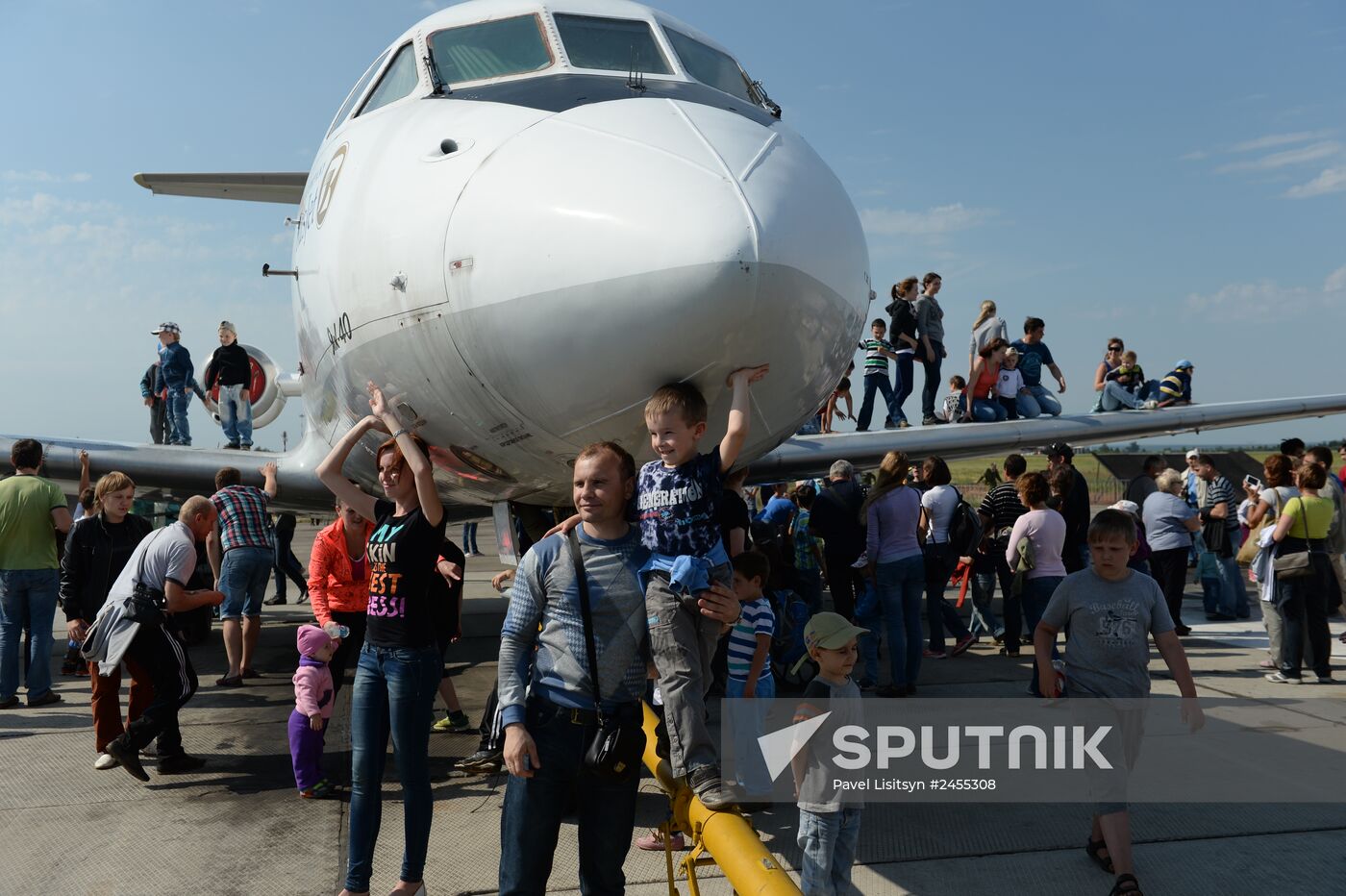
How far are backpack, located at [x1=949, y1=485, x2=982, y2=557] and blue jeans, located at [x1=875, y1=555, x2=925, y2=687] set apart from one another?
1637 millimetres

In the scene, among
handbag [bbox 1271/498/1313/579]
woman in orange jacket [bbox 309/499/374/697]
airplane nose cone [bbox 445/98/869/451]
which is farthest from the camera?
handbag [bbox 1271/498/1313/579]

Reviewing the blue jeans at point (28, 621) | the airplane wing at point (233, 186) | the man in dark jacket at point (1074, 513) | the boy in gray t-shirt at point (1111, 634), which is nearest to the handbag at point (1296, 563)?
the man in dark jacket at point (1074, 513)

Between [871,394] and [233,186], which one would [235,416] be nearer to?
[233,186]

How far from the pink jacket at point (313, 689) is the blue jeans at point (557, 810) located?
8.19 feet

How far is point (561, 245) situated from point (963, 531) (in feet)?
22.6

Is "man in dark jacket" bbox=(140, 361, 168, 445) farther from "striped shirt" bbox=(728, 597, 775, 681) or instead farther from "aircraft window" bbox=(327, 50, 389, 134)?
"striped shirt" bbox=(728, 597, 775, 681)

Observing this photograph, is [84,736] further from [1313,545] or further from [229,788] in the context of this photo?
[1313,545]

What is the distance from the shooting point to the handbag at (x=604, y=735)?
2994mm

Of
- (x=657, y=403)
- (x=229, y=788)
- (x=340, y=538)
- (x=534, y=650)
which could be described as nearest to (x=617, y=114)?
(x=657, y=403)

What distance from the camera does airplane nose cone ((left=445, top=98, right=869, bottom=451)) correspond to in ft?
10.6

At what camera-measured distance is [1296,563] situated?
26.6ft

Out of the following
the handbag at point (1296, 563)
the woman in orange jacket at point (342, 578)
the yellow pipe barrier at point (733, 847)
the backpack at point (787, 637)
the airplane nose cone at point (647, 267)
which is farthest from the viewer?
the handbag at point (1296, 563)

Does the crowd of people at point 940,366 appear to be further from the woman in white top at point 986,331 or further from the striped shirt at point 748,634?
the striped shirt at point 748,634

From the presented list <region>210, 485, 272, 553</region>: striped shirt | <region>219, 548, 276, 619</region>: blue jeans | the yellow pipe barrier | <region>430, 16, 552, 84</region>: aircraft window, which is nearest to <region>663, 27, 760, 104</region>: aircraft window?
<region>430, 16, 552, 84</region>: aircraft window
